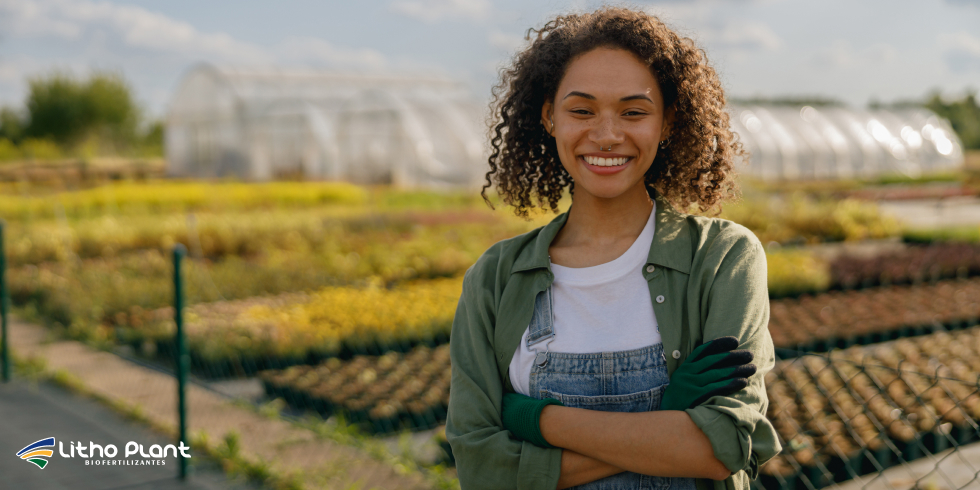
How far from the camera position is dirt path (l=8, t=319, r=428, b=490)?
357 cm

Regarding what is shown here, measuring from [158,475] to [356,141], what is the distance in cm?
1784

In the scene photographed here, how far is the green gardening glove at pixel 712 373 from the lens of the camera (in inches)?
51.2

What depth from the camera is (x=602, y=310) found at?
1.42 m

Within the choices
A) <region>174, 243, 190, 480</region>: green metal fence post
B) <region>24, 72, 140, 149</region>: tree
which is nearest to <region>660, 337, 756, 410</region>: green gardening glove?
<region>174, 243, 190, 480</region>: green metal fence post

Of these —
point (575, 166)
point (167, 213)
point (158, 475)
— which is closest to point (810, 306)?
point (158, 475)

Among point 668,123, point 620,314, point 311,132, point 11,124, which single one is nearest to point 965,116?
point 311,132

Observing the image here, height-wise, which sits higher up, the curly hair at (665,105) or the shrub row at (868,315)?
the curly hair at (665,105)

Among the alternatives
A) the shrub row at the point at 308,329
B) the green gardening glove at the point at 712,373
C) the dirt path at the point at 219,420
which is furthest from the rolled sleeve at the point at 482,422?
the shrub row at the point at 308,329

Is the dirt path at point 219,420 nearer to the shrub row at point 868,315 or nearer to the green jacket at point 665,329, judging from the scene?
the green jacket at point 665,329

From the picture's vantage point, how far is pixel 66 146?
37.3 m

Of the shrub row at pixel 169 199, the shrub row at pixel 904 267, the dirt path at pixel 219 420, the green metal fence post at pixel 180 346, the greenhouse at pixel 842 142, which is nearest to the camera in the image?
the dirt path at pixel 219 420

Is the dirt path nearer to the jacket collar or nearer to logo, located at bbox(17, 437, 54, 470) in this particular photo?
logo, located at bbox(17, 437, 54, 470)

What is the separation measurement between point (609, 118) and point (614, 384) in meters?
0.50

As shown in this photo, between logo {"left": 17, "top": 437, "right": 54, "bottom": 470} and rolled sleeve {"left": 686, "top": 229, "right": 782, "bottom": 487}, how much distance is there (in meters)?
3.92
